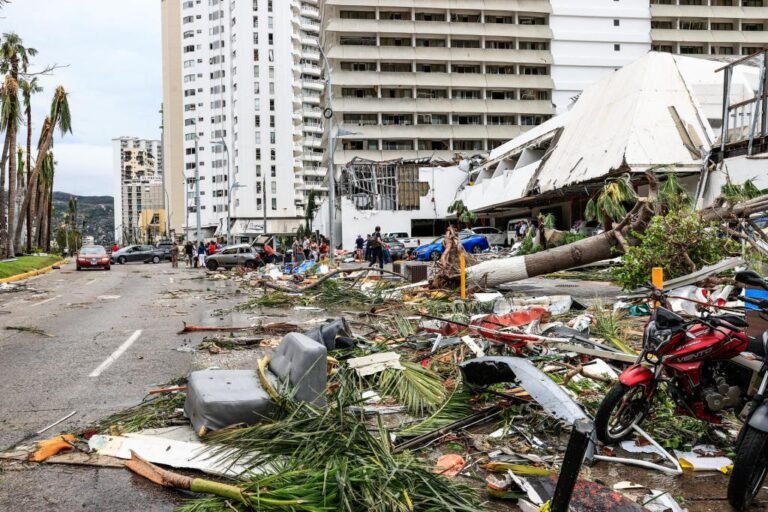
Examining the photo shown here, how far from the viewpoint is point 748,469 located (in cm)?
384

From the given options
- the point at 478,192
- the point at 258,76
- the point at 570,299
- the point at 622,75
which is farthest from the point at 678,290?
the point at 258,76

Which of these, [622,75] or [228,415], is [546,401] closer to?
[228,415]

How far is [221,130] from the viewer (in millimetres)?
106062

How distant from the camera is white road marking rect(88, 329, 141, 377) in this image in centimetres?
806

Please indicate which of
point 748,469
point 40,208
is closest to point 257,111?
point 40,208

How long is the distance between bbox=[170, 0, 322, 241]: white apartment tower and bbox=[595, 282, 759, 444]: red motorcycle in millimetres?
87718

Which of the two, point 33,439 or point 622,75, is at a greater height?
point 622,75

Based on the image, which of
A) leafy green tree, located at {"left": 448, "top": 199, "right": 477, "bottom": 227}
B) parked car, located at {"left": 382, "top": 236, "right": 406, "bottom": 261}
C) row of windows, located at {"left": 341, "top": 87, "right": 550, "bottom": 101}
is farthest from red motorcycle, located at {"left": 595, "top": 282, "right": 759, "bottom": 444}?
row of windows, located at {"left": 341, "top": 87, "right": 550, "bottom": 101}

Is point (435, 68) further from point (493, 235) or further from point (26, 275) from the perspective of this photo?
point (26, 275)

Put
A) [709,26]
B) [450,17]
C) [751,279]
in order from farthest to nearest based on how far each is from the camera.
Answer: [709,26]
[450,17]
[751,279]

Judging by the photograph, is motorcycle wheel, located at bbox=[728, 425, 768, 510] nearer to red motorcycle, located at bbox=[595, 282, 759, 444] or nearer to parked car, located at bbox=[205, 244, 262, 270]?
red motorcycle, located at bbox=[595, 282, 759, 444]

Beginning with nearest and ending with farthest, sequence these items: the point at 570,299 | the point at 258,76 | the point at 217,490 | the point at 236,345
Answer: the point at 217,490
the point at 236,345
the point at 570,299
the point at 258,76

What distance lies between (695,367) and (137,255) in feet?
171

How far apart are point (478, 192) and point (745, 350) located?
135 ft
